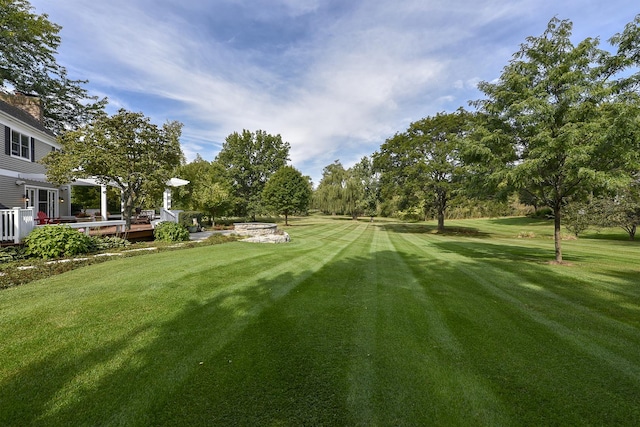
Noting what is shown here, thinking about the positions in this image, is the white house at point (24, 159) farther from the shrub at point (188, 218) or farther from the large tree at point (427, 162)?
the large tree at point (427, 162)

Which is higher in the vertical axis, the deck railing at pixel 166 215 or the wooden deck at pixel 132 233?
the deck railing at pixel 166 215

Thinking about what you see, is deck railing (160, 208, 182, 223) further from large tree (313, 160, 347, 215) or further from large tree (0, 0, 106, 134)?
large tree (313, 160, 347, 215)

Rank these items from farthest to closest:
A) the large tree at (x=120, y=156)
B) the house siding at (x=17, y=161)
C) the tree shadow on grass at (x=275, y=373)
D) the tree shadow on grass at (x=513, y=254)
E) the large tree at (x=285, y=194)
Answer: the large tree at (x=285, y=194)
the house siding at (x=17, y=161)
the large tree at (x=120, y=156)
the tree shadow on grass at (x=513, y=254)
the tree shadow on grass at (x=275, y=373)

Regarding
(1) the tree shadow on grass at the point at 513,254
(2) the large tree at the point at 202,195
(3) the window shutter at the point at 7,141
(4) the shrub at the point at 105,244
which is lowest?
(1) the tree shadow on grass at the point at 513,254

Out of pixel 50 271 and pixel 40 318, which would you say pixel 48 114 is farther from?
pixel 40 318

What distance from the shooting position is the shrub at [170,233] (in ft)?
38.3

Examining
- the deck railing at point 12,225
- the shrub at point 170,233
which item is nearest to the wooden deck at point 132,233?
the shrub at point 170,233

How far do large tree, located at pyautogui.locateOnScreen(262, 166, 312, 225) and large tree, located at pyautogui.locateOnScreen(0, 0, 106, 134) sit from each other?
59.2 feet

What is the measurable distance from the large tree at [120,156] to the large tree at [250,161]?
20.9 m

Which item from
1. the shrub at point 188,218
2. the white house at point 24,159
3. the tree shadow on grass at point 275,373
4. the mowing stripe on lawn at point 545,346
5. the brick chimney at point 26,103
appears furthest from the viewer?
the shrub at point 188,218

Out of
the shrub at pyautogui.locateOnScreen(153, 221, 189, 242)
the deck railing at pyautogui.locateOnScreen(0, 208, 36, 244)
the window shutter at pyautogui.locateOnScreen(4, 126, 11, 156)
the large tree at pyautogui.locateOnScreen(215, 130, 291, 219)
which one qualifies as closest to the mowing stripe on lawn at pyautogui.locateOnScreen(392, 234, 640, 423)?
the shrub at pyautogui.locateOnScreen(153, 221, 189, 242)

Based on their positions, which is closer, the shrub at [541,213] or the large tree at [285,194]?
the large tree at [285,194]

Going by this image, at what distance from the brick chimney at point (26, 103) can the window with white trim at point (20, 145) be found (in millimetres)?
4662

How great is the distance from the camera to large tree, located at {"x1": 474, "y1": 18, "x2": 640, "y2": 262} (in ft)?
23.3
